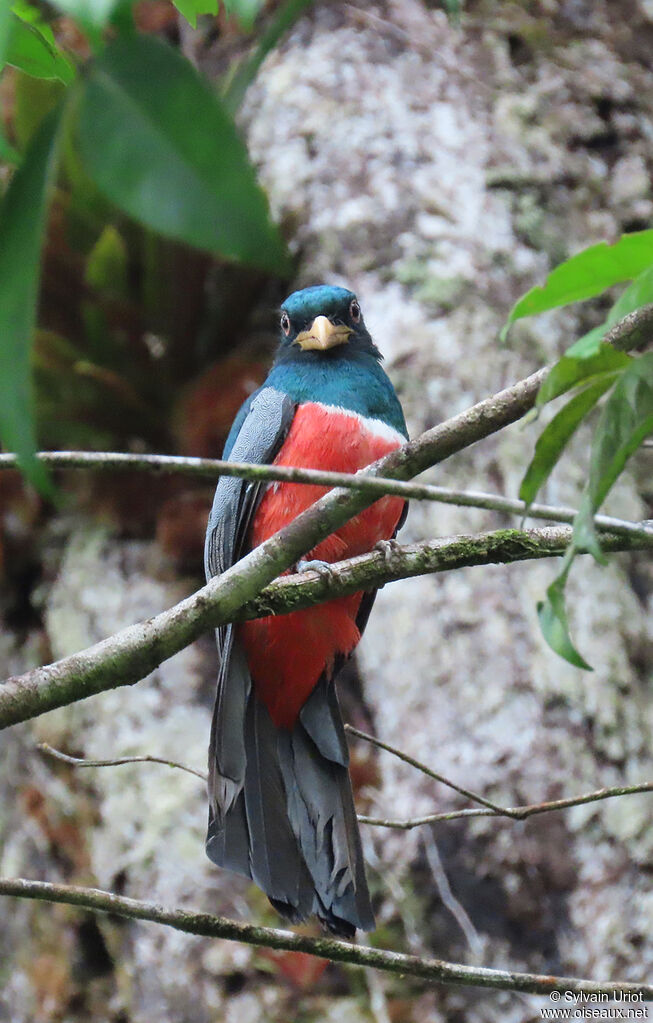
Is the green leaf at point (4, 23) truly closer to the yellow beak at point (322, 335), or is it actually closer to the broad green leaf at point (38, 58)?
the broad green leaf at point (38, 58)

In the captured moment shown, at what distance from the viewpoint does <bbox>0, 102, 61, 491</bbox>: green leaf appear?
2.04 ft

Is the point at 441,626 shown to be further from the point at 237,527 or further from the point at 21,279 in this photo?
the point at 21,279

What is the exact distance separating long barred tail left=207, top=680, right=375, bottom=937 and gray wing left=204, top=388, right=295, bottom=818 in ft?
0.28

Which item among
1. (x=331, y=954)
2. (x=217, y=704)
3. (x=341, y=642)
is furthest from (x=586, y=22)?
(x=331, y=954)

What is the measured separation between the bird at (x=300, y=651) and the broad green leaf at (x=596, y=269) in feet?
5.51

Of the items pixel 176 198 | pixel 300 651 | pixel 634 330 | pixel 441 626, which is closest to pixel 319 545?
pixel 300 651

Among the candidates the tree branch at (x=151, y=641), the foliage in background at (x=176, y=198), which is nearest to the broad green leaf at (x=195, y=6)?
the foliage in background at (x=176, y=198)

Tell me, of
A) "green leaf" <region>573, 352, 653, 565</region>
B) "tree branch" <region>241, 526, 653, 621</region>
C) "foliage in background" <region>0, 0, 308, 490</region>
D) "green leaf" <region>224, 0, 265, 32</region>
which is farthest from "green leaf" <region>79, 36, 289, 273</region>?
"tree branch" <region>241, 526, 653, 621</region>

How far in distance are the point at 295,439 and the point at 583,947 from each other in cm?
166

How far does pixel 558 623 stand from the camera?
120cm

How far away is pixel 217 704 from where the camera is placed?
109 inches

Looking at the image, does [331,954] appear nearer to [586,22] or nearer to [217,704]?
[217,704]

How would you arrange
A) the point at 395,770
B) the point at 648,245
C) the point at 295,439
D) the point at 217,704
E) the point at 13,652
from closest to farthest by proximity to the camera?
1. the point at 648,245
2. the point at 217,704
3. the point at 295,439
4. the point at 395,770
5. the point at 13,652

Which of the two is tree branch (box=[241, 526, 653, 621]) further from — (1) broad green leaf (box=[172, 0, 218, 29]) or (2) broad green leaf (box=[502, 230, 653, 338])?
(1) broad green leaf (box=[172, 0, 218, 29])
